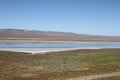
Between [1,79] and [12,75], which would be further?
[12,75]

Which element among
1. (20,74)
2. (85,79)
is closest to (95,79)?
(85,79)

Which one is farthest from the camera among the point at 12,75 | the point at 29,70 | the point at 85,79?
the point at 29,70

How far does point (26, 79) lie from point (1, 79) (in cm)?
214

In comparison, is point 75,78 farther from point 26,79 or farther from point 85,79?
point 26,79

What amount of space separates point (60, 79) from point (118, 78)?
5018mm

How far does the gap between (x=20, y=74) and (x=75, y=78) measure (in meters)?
5.70

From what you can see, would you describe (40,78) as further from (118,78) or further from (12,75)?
(118,78)

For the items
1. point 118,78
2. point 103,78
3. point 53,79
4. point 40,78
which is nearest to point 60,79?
point 53,79

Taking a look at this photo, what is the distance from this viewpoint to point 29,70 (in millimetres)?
25844

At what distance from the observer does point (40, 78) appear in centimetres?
2131

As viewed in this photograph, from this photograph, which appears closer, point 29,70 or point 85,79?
point 85,79

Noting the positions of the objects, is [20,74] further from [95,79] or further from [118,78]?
[118,78]

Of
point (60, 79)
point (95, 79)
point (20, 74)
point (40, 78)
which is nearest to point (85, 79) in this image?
point (95, 79)

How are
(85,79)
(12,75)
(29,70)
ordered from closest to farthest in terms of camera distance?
(85,79), (12,75), (29,70)
